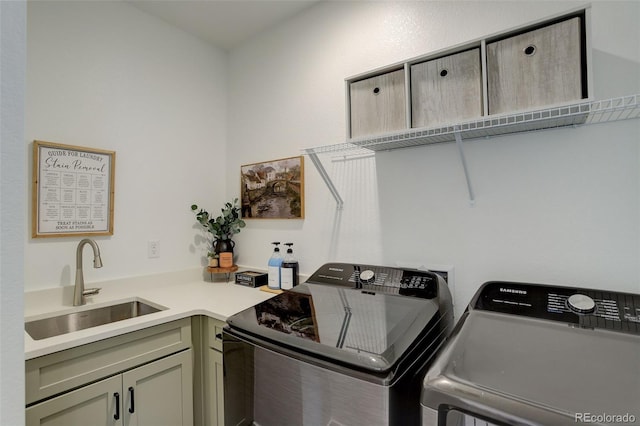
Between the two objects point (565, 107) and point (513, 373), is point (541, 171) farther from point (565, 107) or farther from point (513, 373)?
point (513, 373)

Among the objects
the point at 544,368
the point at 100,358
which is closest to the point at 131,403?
the point at 100,358

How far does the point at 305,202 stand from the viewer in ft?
6.52

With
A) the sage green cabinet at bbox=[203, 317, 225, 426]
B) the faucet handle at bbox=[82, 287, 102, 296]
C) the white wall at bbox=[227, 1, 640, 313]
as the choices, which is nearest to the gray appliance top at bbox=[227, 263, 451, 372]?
the white wall at bbox=[227, 1, 640, 313]

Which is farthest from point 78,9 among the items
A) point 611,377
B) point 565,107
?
point 611,377

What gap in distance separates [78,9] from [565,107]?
→ 2.43 metres

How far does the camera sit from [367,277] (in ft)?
4.67

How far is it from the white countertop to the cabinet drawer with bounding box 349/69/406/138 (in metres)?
1.10

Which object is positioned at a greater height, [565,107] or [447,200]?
[565,107]

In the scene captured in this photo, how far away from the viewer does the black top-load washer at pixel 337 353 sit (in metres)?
0.81

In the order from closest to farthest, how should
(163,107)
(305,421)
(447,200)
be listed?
(305,421) < (447,200) < (163,107)

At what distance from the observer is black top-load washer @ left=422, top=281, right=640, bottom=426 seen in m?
0.58

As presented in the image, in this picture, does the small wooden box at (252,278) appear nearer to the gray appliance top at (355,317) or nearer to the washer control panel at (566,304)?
the gray appliance top at (355,317)

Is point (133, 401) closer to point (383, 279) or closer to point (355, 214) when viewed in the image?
point (383, 279)

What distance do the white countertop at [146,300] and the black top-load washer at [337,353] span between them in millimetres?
449
